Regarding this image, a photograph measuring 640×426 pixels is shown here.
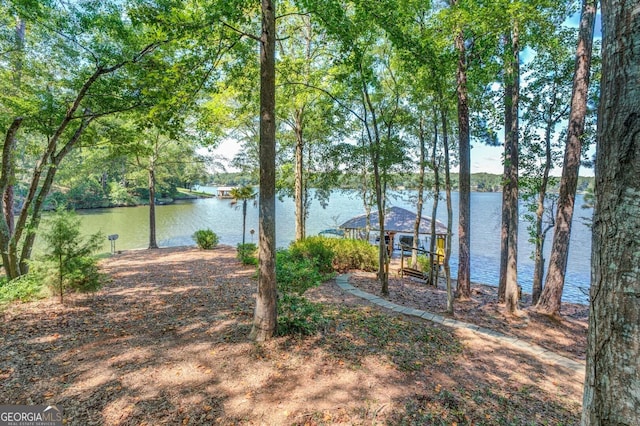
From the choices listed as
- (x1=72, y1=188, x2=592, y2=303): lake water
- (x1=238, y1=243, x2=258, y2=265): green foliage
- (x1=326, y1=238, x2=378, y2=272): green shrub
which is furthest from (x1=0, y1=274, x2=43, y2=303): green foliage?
(x1=326, y1=238, x2=378, y2=272): green shrub

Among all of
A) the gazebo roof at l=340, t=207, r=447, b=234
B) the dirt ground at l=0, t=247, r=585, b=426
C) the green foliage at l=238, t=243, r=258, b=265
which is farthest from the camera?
the gazebo roof at l=340, t=207, r=447, b=234

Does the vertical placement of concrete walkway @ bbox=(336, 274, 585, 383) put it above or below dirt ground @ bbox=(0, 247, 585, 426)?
below

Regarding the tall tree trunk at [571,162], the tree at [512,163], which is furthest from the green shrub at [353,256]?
the tall tree trunk at [571,162]

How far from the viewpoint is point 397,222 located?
13.1m

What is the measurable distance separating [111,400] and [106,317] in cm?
241

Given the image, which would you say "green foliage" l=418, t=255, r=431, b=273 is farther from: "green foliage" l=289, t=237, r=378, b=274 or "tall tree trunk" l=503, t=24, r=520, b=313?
"tall tree trunk" l=503, t=24, r=520, b=313

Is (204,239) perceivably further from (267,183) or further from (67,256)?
(267,183)

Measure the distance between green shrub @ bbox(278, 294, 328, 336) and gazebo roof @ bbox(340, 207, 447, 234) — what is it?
8811mm

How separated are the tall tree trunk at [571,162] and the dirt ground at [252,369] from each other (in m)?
1.19

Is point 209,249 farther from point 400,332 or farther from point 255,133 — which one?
point 400,332

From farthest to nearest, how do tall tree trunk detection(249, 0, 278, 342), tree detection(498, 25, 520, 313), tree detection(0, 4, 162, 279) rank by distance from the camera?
1. tree detection(498, 25, 520, 313)
2. tree detection(0, 4, 162, 279)
3. tall tree trunk detection(249, 0, 278, 342)

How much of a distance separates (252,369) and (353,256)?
6.14 metres

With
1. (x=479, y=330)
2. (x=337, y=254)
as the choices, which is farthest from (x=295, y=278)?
(x=337, y=254)

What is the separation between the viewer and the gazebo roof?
12.6 m
